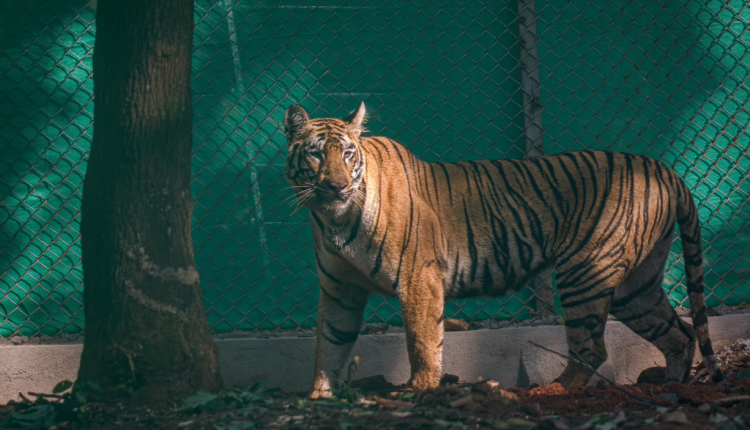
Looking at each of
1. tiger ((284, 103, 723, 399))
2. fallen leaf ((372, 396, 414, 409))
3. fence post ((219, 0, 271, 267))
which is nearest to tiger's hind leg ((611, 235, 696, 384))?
tiger ((284, 103, 723, 399))

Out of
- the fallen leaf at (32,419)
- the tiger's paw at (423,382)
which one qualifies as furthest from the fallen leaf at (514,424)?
the fallen leaf at (32,419)

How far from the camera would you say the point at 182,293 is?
10.2 ft

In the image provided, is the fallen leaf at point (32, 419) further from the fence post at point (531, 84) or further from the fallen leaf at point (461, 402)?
the fence post at point (531, 84)

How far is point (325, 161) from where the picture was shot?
3.22m

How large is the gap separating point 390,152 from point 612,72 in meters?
1.87

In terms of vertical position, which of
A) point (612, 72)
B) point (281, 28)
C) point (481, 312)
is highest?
point (281, 28)

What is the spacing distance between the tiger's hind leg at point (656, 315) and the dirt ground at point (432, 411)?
1.45 feet

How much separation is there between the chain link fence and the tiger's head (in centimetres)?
86

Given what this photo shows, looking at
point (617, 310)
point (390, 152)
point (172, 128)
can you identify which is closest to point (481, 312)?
point (617, 310)

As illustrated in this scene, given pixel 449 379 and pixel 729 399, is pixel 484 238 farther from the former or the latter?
pixel 729 399

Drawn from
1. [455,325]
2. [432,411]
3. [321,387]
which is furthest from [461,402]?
[455,325]

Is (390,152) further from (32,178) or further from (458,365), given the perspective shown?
Answer: (32,178)

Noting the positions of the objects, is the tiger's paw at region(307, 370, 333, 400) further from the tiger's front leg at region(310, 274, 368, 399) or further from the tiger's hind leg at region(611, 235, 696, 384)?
the tiger's hind leg at region(611, 235, 696, 384)

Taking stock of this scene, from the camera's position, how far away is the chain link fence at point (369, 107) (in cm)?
420
